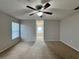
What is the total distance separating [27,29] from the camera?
35.7 ft

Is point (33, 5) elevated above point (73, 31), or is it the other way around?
point (33, 5)

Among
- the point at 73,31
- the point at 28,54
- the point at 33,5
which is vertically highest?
the point at 33,5

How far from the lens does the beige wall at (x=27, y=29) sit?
10.8m

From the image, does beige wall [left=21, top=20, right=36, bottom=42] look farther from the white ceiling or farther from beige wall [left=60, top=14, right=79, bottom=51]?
the white ceiling

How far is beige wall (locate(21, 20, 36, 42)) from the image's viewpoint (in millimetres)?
10844

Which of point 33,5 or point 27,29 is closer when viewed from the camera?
point 33,5

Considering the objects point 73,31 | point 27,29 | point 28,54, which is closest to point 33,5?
point 28,54

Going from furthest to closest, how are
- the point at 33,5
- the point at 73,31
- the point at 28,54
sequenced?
the point at 73,31
the point at 28,54
the point at 33,5

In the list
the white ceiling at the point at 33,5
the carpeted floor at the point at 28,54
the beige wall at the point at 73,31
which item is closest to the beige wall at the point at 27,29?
the beige wall at the point at 73,31

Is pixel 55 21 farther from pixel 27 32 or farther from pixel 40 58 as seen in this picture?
pixel 40 58

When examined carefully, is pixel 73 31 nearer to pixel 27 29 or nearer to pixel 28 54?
pixel 28 54

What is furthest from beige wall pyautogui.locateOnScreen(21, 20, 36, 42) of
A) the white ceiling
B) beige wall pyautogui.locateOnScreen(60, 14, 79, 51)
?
the white ceiling

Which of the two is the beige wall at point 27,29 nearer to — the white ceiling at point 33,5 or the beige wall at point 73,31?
Answer: the beige wall at point 73,31

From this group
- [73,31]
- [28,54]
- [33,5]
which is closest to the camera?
[33,5]
